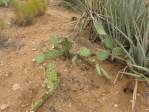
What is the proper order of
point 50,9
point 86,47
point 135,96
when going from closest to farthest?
1. point 135,96
2. point 86,47
3. point 50,9

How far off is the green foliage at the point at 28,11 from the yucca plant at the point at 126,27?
0.76 m

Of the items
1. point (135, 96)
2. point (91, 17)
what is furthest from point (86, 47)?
point (135, 96)

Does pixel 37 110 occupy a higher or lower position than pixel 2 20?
lower

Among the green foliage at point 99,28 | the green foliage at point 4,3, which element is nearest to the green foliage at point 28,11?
the green foliage at point 4,3

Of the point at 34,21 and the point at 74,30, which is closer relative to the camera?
the point at 74,30

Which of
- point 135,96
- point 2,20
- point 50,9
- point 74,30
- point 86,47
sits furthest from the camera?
point 50,9

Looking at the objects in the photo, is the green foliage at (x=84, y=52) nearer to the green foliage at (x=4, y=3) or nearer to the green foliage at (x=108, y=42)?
the green foliage at (x=108, y=42)

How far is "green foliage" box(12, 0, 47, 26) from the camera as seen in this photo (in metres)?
3.16

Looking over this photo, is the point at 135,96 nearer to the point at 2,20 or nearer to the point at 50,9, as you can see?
the point at 2,20

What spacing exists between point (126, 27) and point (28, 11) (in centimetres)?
120

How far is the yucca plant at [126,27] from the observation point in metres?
2.28

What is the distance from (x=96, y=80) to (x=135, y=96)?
0.31 m

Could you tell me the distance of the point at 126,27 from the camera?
238 cm

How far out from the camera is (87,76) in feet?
7.71
